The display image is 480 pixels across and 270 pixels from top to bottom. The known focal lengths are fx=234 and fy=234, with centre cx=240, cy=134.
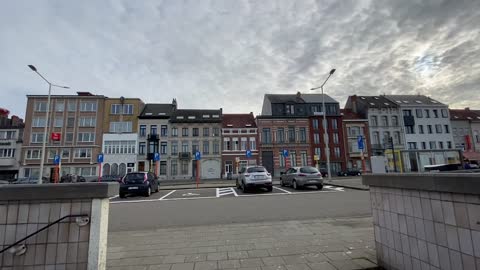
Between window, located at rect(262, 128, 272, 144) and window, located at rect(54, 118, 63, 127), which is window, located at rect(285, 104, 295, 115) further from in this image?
window, located at rect(54, 118, 63, 127)

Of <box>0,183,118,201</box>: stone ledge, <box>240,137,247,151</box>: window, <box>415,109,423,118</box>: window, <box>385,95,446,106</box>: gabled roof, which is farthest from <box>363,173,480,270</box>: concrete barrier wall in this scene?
<box>415,109,423,118</box>: window

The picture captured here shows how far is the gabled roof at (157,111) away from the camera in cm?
4465

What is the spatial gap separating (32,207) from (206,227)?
4.32m

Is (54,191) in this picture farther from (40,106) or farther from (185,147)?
(40,106)

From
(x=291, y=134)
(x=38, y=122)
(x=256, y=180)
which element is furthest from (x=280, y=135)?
(x=38, y=122)

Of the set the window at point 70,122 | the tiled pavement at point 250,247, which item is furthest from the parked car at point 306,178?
the window at point 70,122

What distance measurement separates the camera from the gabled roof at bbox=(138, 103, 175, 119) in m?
44.7

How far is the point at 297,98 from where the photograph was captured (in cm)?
4872

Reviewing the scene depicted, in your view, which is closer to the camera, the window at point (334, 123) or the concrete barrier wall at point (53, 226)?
the concrete barrier wall at point (53, 226)

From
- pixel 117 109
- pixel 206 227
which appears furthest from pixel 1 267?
pixel 117 109

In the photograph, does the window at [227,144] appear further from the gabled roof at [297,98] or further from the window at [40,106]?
the window at [40,106]

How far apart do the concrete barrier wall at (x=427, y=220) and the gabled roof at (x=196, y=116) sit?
1662 inches

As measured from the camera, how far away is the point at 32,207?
9.83 ft

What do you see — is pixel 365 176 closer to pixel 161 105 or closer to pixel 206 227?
pixel 206 227
